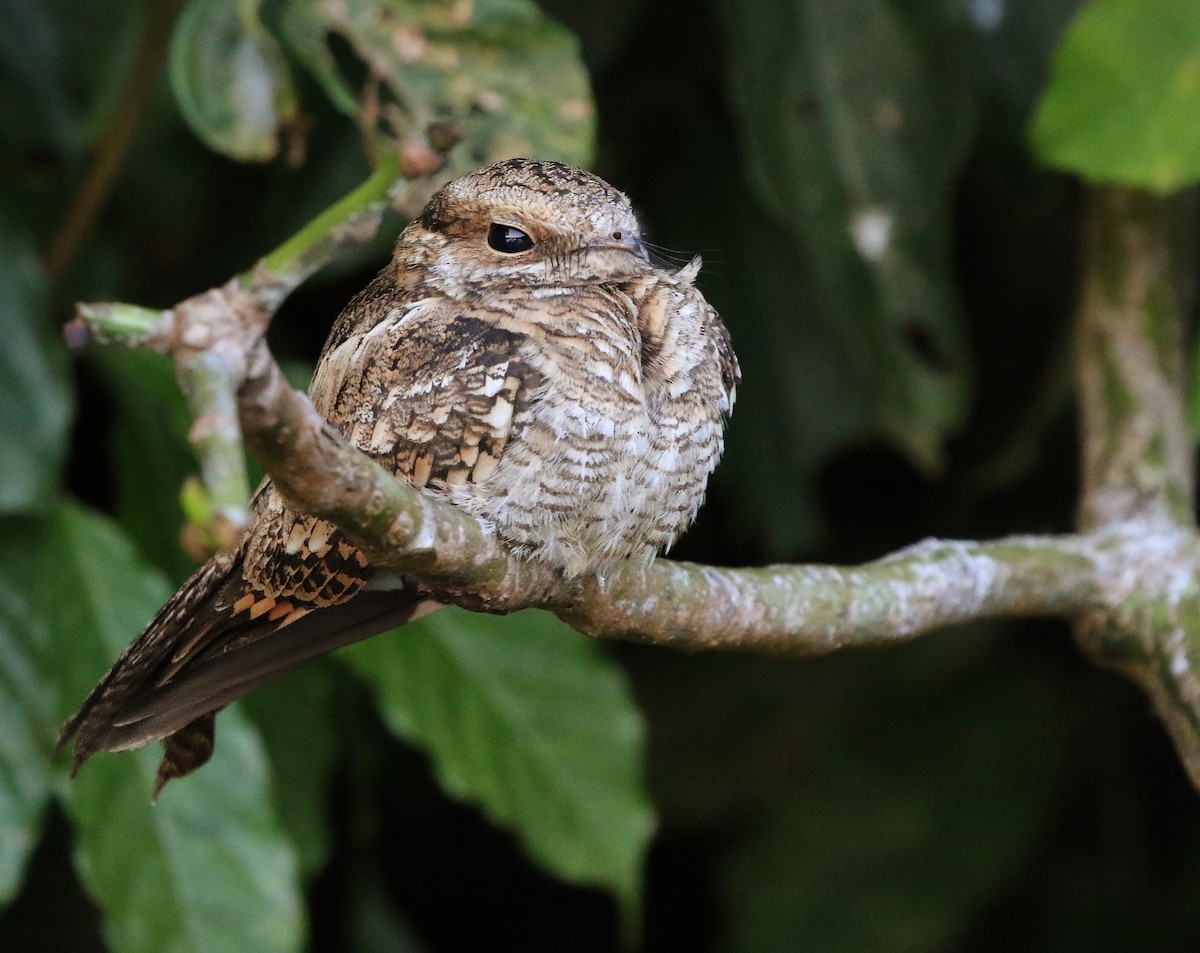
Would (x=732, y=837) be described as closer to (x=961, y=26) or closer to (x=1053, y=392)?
(x=1053, y=392)

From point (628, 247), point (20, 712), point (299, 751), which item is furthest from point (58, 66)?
point (628, 247)

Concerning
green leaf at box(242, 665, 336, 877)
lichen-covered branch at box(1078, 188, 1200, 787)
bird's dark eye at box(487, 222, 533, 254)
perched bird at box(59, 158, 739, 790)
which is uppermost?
bird's dark eye at box(487, 222, 533, 254)

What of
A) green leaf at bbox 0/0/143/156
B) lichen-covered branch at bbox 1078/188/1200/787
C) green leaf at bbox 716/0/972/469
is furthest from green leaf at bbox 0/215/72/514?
lichen-covered branch at bbox 1078/188/1200/787

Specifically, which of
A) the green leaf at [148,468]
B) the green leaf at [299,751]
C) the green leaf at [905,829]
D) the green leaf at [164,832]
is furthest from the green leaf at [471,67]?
the green leaf at [905,829]

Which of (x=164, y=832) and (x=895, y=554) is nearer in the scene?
(x=895, y=554)

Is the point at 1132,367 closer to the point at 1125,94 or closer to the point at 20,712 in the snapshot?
the point at 1125,94

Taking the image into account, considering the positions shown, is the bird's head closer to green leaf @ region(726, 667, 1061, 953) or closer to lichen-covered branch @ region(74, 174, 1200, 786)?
lichen-covered branch @ region(74, 174, 1200, 786)

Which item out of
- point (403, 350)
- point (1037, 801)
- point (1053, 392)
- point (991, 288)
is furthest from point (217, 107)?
point (1037, 801)

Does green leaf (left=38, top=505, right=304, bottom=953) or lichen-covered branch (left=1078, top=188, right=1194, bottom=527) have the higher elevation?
lichen-covered branch (left=1078, top=188, right=1194, bottom=527)
